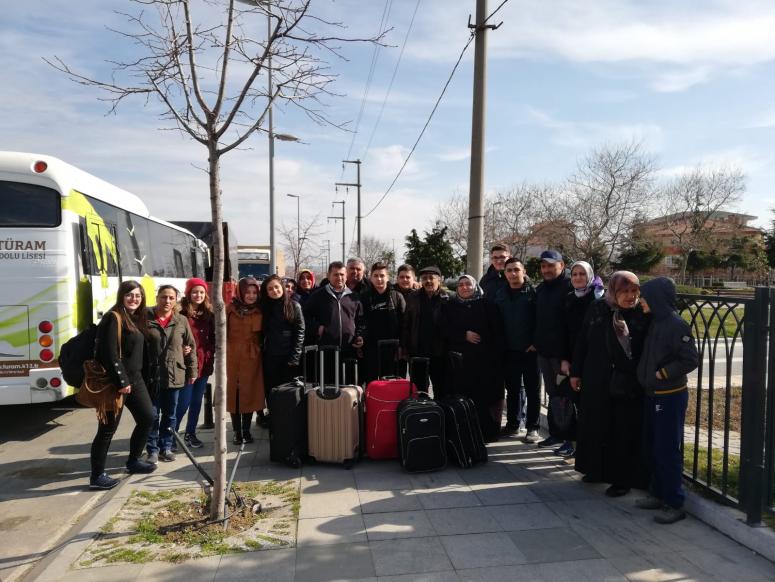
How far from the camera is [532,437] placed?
5883 mm

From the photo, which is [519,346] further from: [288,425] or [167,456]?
[167,456]

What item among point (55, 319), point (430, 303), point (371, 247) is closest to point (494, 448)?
point (430, 303)

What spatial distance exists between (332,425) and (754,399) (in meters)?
3.37

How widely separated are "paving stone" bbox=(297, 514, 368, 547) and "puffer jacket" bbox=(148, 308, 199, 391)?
2.18 m

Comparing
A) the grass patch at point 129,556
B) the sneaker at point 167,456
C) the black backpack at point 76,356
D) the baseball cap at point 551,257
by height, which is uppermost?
the baseball cap at point 551,257

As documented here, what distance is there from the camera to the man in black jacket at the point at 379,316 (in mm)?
6262

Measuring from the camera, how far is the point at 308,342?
6.21m

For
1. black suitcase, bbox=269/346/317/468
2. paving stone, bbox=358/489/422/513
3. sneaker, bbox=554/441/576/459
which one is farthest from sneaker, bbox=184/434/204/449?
sneaker, bbox=554/441/576/459

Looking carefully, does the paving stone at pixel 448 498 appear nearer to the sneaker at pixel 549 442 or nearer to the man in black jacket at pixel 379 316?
the sneaker at pixel 549 442

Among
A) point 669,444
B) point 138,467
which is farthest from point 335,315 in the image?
point 669,444

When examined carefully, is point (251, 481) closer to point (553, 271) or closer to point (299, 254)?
point (553, 271)

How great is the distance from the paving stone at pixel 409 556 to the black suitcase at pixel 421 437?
1.22 m

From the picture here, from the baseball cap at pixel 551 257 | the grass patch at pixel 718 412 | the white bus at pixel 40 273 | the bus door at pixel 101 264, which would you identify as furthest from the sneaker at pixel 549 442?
the bus door at pixel 101 264

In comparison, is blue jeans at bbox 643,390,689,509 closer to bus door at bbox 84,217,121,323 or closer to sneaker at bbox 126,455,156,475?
sneaker at bbox 126,455,156,475
